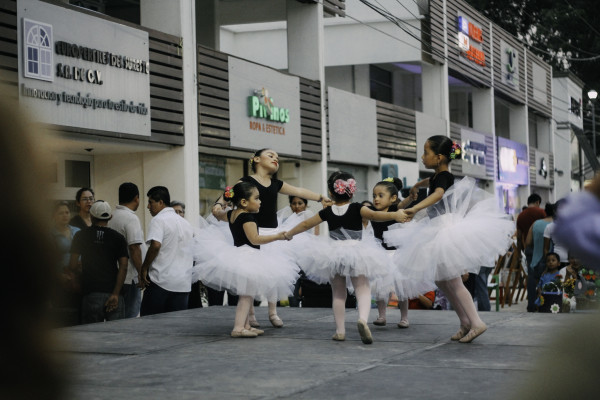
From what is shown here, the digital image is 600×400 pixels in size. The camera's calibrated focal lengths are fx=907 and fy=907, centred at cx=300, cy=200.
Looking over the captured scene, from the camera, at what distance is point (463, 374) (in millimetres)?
6457

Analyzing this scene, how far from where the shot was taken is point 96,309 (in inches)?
396

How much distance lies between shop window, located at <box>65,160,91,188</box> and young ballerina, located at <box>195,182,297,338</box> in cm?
676

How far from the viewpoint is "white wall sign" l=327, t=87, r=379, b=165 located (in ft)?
71.6

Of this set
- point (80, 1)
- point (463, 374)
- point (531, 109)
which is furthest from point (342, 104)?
point (531, 109)

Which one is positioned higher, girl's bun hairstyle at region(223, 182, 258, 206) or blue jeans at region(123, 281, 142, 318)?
girl's bun hairstyle at region(223, 182, 258, 206)

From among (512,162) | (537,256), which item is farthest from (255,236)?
(512,162)

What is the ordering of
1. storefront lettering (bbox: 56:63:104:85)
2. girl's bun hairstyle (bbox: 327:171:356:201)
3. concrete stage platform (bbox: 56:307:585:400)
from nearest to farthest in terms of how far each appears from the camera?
concrete stage platform (bbox: 56:307:585:400)
girl's bun hairstyle (bbox: 327:171:356:201)
storefront lettering (bbox: 56:63:104:85)

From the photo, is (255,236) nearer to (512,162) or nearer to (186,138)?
(186,138)

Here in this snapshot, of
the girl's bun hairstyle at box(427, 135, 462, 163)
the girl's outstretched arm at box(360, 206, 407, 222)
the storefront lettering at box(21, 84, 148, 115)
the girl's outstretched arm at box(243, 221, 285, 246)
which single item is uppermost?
the storefront lettering at box(21, 84, 148, 115)

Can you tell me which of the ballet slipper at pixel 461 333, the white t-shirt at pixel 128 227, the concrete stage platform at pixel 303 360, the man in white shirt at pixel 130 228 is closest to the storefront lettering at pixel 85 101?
the man in white shirt at pixel 130 228

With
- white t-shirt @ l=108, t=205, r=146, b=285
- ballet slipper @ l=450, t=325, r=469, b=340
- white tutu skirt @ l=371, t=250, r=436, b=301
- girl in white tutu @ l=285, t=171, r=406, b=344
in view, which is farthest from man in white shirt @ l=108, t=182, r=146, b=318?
ballet slipper @ l=450, t=325, r=469, b=340

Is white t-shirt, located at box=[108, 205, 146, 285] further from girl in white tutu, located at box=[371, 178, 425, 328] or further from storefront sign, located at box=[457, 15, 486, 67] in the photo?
storefront sign, located at box=[457, 15, 486, 67]

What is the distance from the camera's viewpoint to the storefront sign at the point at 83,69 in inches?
476

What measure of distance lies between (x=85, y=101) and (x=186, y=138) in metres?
2.76
